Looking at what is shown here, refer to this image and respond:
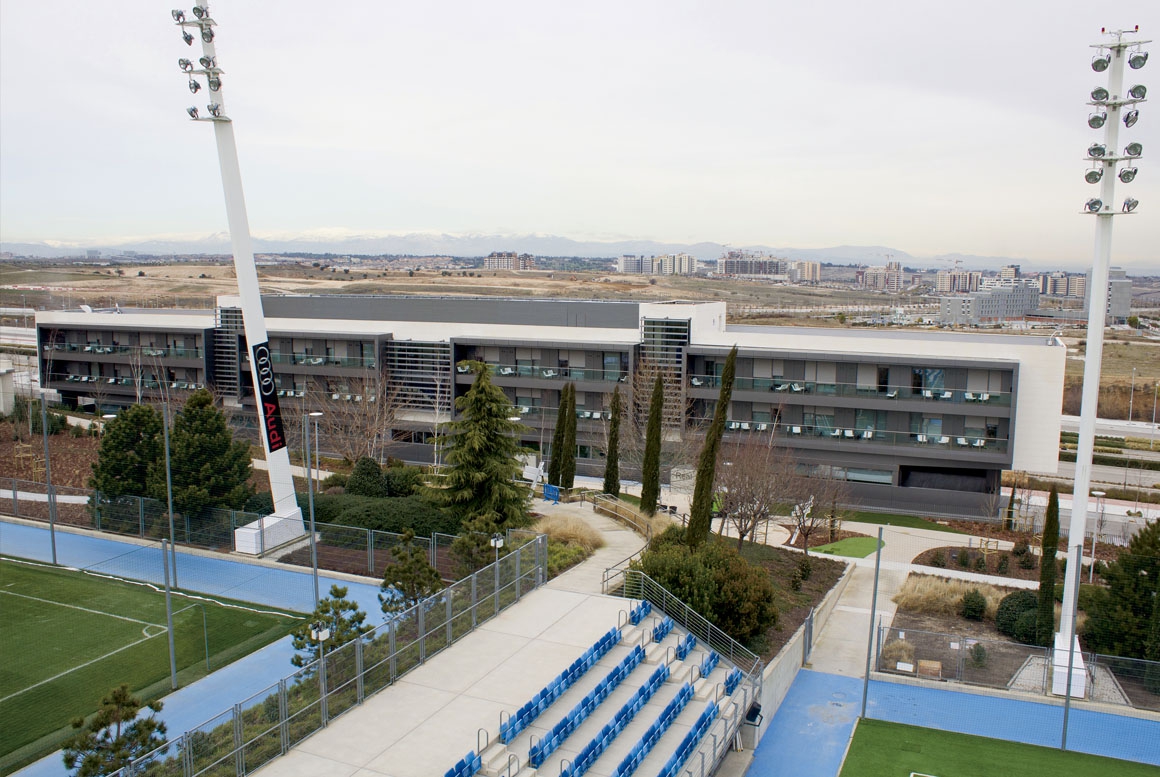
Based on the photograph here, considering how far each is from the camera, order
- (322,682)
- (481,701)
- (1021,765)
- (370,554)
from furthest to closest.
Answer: (370,554) < (1021,765) < (481,701) < (322,682)

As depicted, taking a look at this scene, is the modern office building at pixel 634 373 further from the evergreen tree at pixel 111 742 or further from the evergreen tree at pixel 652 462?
the evergreen tree at pixel 111 742

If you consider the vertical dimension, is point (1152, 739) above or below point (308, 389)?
below

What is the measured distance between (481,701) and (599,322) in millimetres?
36029

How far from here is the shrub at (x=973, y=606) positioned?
90.3ft

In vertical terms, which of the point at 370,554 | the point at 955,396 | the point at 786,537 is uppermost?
the point at 955,396

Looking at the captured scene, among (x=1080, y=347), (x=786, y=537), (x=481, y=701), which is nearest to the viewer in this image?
(x=481, y=701)

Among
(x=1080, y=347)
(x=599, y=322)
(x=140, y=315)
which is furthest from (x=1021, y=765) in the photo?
(x=1080, y=347)

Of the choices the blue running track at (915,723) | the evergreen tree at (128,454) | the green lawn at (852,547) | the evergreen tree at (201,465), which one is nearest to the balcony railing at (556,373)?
the green lawn at (852,547)

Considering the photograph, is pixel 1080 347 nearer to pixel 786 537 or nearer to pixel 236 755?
pixel 786 537

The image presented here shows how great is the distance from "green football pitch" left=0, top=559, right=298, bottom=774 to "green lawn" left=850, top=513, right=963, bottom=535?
91.2ft

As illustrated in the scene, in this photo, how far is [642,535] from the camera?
32.4 m

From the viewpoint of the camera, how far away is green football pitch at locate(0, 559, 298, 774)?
19.3 metres

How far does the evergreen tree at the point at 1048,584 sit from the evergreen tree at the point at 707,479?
933 centimetres

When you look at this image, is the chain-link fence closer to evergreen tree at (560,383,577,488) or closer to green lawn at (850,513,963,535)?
evergreen tree at (560,383,577,488)
